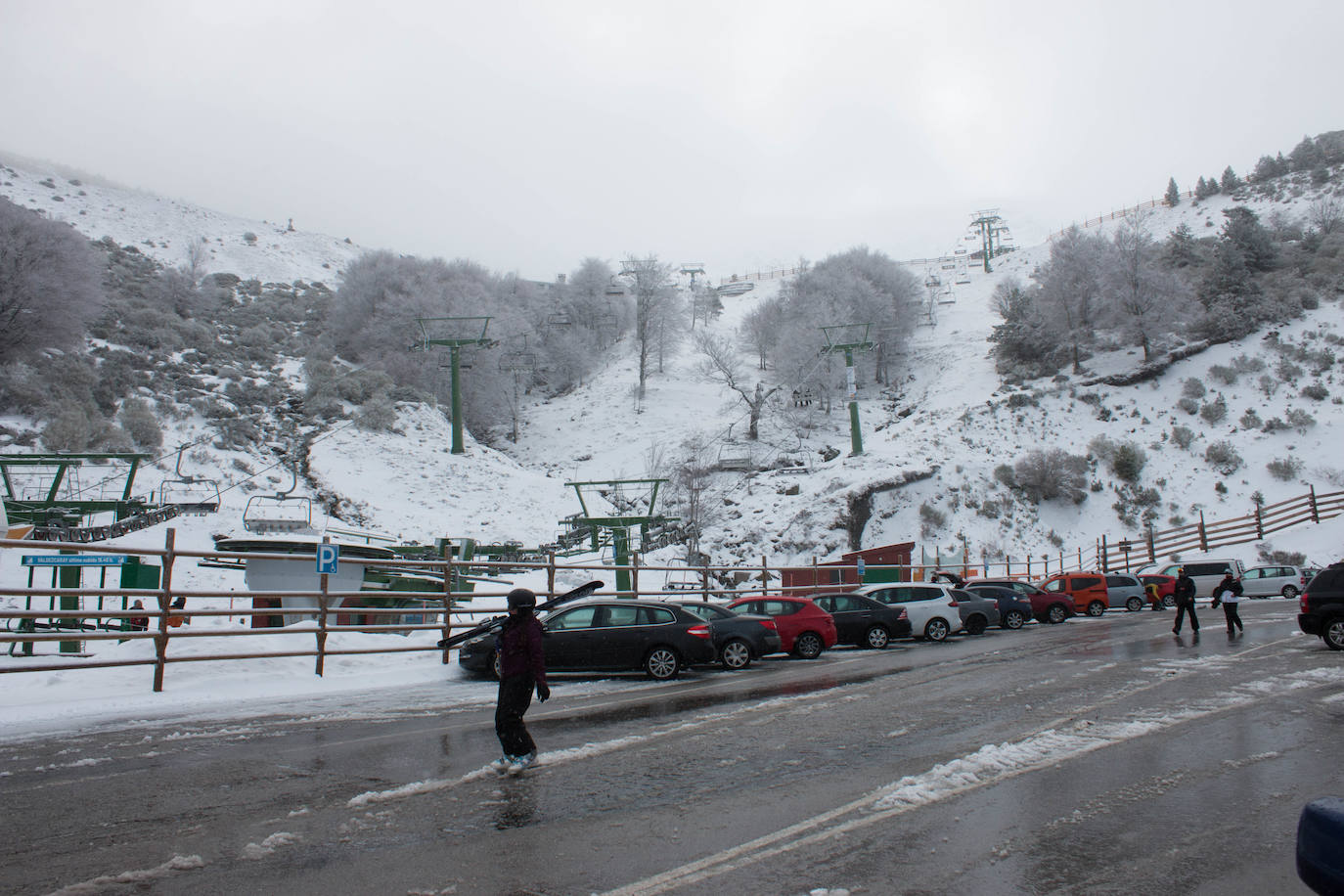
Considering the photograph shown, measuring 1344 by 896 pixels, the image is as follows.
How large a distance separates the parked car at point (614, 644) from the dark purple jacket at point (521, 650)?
5.97 meters

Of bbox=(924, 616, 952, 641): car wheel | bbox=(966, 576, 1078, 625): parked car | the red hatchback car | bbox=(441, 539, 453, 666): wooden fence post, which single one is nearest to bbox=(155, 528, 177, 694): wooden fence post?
bbox=(441, 539, 453, 666): wooden fence post

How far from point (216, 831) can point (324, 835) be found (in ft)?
2.46

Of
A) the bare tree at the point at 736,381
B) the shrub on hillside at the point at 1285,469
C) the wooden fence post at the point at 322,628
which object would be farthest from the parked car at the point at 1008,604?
the bare tree at the point at 736,381

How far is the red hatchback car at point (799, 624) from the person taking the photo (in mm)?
17062

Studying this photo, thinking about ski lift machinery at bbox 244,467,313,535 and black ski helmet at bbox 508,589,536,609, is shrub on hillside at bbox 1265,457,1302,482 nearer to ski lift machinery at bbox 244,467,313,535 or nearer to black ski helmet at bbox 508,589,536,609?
ski lift machinery at bbox 244,467,313,535

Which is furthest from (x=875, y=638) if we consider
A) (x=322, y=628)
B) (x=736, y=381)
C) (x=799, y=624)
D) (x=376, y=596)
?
(x=736, y=381)

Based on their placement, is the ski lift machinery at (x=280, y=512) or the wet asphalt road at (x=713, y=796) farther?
the ski lift machinery at (x=280, y=512)

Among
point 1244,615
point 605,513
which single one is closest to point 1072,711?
point 1244,615

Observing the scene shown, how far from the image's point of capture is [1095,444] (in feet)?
143

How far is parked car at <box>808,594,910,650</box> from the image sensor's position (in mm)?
19125

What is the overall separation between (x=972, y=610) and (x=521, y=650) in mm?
17632

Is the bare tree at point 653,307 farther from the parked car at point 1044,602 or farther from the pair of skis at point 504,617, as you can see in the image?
the pair of skis at point 504,617

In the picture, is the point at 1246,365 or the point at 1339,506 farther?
the point at 1246,365

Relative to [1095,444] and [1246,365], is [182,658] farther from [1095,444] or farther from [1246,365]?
[1246,365]
